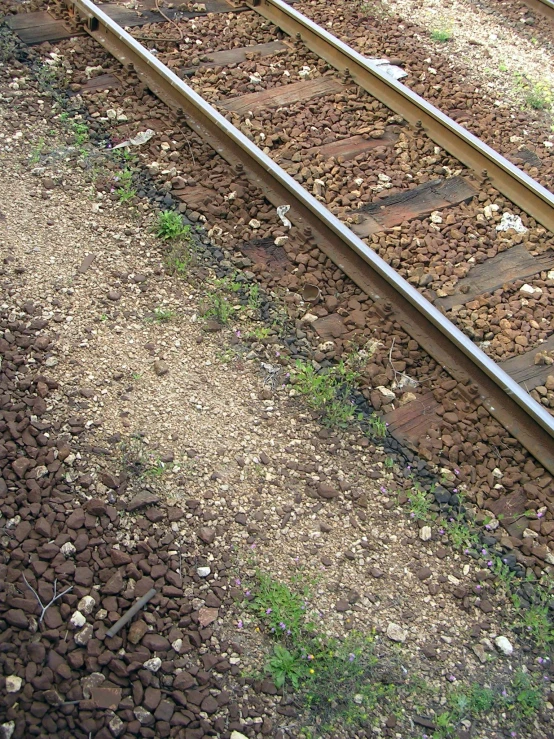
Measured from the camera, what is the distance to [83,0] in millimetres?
7566

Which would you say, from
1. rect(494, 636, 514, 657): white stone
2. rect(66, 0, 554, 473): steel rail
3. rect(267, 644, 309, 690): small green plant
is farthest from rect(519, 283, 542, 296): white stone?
rect(267, 644, 309, 690): small green plant

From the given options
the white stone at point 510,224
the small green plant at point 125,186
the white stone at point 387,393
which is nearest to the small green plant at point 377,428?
the white stone at point 387,393

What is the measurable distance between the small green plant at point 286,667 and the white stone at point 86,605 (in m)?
0.83

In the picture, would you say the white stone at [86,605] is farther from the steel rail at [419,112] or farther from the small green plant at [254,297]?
the steel rail at [419,112]

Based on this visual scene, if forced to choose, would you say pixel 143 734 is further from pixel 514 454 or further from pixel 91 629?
pixel 514 454

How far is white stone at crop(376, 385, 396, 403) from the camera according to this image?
4.75 meters

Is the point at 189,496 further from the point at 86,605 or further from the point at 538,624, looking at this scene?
the point at 538,624

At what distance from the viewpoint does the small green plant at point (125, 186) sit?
587cm

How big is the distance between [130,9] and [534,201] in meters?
4.54

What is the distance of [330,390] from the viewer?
4.69 meters

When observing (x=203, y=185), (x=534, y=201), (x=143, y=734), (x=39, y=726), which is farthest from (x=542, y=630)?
(x=203, y=185)

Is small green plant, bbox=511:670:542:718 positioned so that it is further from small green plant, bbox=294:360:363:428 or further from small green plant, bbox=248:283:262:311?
small green plant, bbox=248:283:262:311

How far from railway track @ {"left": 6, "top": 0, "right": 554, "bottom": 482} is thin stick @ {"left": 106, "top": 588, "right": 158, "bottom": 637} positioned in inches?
70.9

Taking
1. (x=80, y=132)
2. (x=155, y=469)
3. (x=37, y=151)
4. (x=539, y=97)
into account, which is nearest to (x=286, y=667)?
(x=155, y=469)
